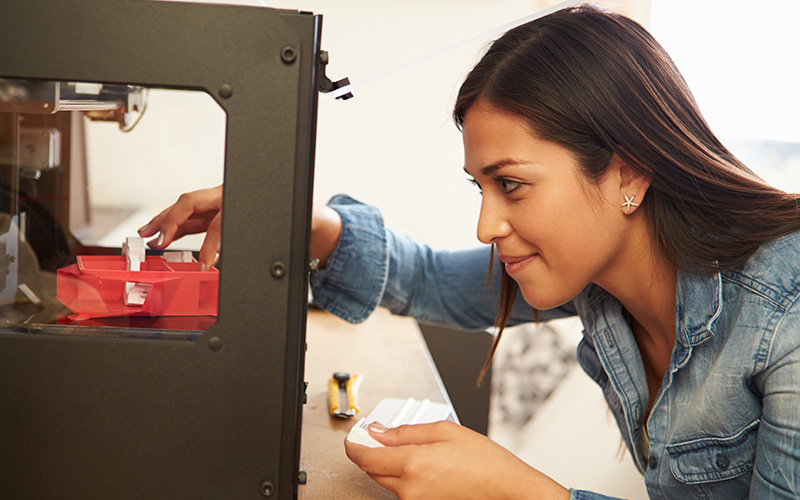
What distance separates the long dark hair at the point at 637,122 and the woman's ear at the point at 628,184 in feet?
0.04

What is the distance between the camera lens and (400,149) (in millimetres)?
1938

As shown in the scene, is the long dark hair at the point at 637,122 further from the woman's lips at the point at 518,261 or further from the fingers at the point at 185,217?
the fingers at the point at 185,217

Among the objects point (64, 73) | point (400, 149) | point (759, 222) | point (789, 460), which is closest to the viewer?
point (64, 73)

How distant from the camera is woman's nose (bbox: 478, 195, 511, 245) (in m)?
0.72

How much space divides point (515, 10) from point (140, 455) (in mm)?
507

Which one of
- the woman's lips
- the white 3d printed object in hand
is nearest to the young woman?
the woman's lips

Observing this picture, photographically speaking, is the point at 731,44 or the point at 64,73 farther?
the point at 731,44

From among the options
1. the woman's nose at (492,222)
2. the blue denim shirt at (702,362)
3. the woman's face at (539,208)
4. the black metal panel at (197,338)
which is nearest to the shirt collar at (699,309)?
the blue denim shirt at (702,362)

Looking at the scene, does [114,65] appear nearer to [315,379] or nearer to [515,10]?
[515,10]

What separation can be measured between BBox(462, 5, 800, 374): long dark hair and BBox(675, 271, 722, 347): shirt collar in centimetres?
1

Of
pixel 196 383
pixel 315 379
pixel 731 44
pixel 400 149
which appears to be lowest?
pixel 315 379

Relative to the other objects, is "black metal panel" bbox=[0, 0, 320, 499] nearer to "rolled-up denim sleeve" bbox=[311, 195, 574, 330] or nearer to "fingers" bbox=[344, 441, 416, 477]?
"fingers" bbox=[344, 441, 416, 477]

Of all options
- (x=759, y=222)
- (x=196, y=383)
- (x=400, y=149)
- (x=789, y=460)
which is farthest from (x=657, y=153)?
(x=400, y=149)

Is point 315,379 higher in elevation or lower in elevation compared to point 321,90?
lower
